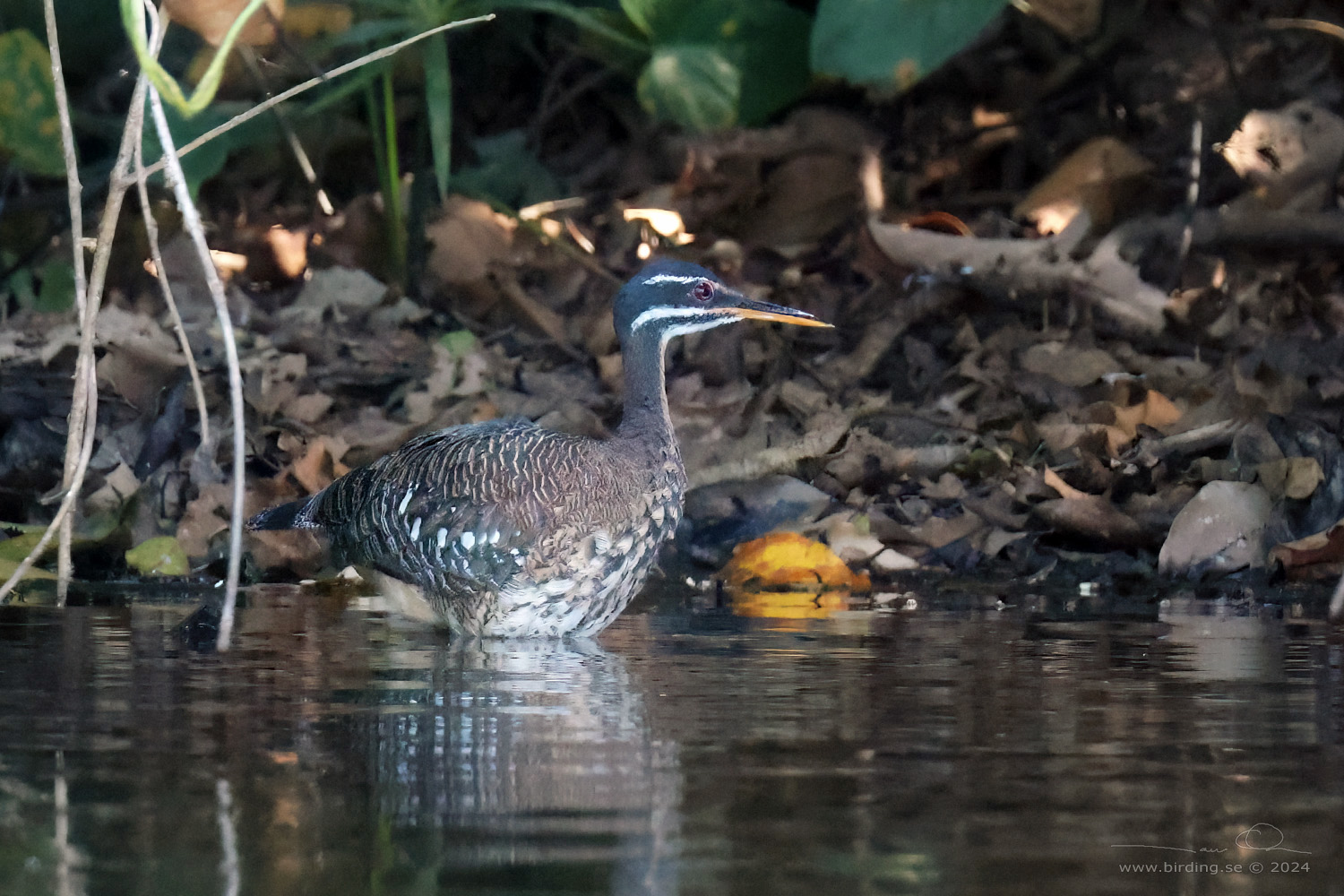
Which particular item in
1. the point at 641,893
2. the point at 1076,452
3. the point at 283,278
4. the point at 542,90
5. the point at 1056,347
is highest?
the point at 542,90

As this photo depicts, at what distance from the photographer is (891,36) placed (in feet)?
26.0

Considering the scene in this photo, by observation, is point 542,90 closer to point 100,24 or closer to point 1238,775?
point 100,24

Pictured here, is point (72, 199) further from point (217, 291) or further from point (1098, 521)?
point (1098, 521)

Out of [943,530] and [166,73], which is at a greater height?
[166,73]

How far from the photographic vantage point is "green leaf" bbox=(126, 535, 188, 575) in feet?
21.3

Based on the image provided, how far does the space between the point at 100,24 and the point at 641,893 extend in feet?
27.4

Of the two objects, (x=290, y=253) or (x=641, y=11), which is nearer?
(x=641, y=11)

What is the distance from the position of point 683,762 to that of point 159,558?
11.9 ft

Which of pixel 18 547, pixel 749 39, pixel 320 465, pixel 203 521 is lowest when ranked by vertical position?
pixel 18 547

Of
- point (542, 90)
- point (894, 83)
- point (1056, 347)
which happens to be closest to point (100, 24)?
point (542, 90)

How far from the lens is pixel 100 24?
980 cm

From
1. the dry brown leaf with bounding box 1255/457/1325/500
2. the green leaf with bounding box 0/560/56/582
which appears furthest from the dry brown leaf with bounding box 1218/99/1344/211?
the green leaf with bounding box 0/560/56/582

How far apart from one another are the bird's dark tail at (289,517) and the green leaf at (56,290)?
10.6 feet
